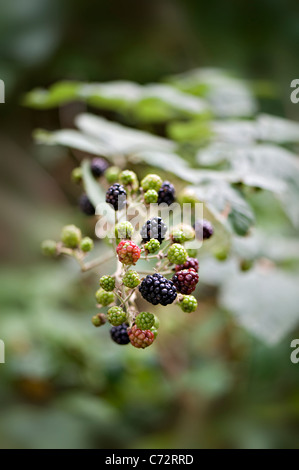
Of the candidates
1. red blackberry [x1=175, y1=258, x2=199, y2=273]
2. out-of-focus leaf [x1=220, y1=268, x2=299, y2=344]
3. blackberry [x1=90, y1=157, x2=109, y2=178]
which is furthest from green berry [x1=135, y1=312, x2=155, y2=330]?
out-of-focus leaf [x1=220, y1=268, x2=299, y2=344]

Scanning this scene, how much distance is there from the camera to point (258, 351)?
1.81 metres

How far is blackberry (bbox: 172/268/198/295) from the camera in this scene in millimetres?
759

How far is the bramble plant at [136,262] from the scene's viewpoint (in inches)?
28.6

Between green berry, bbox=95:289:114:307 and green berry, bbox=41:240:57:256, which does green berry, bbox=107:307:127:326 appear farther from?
green berry, bbox=41:240:57:256

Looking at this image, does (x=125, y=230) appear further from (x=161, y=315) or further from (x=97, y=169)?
(x=161, y=315)

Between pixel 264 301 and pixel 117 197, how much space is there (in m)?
0.80

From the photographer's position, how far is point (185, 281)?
0.76 meters

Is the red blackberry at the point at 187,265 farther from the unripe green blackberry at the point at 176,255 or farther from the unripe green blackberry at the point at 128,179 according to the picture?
the unripe green blackberry at the point at 128,179

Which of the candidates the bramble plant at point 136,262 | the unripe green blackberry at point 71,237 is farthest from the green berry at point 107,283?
the unripe green blackberry at point 71,237

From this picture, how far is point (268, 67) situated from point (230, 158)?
4.89 ft

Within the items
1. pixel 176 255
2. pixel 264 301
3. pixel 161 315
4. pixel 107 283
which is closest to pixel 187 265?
pixel 176 255

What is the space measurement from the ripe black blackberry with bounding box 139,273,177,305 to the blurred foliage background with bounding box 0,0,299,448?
452 millimetres

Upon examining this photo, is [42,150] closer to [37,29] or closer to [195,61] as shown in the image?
[37,29]
